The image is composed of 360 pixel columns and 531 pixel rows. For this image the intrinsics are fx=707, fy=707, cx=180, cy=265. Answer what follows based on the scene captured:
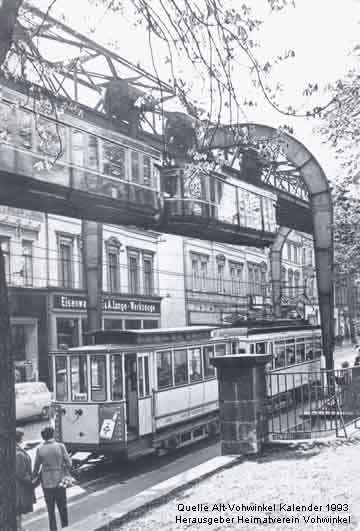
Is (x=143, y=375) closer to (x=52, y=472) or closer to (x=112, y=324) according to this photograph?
(x=52, y=472)

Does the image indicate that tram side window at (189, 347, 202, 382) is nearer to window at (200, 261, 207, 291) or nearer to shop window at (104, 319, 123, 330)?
shop window at (104, 319, 123, 330)

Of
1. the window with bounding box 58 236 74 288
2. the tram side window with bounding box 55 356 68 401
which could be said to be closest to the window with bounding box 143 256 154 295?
the window with bounding box 58 236 74 288

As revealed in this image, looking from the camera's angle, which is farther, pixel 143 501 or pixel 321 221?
pixel 321 221

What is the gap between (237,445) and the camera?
34.8 feet

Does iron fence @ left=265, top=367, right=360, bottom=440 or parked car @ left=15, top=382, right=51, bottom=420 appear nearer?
iron fence @ left=265, top=367, right=360, bottom=440

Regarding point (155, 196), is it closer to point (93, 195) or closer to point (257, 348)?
point (93, 195)

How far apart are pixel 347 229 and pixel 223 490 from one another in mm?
12062

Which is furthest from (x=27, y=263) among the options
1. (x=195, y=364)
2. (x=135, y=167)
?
(x=195, y=364)

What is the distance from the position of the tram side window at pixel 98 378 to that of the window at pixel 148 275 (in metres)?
24.4

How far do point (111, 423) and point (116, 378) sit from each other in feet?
3.23

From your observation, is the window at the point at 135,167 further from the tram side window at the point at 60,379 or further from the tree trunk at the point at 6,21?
the tree trunk at the point at 6,21

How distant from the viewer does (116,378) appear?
14898mm

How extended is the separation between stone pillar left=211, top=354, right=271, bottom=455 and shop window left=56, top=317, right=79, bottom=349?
22.0 meters

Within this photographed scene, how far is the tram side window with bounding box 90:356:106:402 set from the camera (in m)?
14.8
